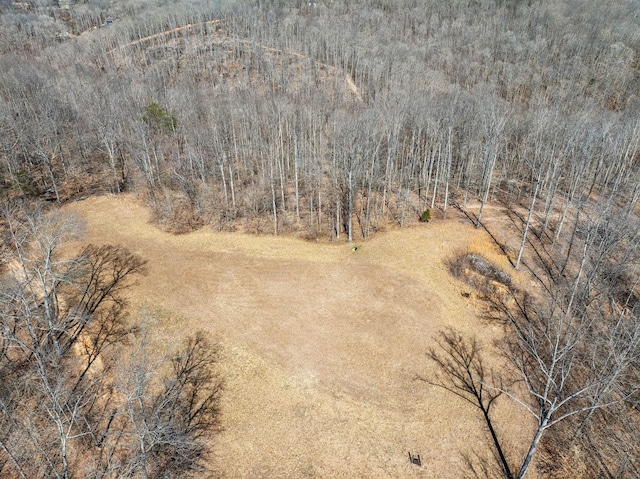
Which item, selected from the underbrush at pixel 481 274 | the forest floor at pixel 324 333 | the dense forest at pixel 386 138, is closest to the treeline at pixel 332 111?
the dense forest at pixel 386 138

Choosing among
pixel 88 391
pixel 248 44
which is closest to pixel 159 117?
pixel 88 391

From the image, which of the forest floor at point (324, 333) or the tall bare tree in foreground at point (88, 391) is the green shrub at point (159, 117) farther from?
the tall bare tree in foreground at point (88, 391)

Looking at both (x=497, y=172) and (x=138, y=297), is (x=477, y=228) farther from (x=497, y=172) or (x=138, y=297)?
(x=138, y=297)

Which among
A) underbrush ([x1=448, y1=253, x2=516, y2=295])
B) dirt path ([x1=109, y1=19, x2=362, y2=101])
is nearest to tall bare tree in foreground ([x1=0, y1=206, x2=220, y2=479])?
underbrush ([x1=448, y1=253, x2=516, y2=295])

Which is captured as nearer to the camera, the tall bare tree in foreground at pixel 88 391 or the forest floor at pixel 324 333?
the tall bare tree in foreground at pixel 88 391

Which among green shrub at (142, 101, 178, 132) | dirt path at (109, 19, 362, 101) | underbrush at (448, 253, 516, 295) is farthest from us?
dirt path at (109, 19, 362, 101)

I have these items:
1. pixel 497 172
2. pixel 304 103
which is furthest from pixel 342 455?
pixel 304 103

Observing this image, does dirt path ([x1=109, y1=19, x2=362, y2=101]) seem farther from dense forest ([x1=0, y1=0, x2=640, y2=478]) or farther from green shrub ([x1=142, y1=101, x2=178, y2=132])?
green shrub ([x1=142, y1=101, x2=178, y2=132])
